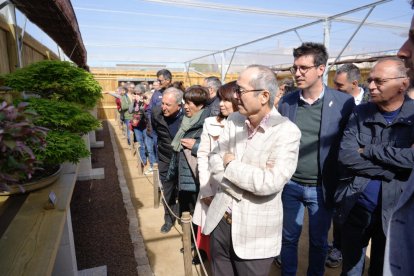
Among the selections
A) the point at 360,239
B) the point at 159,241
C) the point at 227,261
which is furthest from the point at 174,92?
the point at 360,239

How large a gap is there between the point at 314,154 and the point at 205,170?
1.06 metres

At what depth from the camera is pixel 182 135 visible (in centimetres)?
346

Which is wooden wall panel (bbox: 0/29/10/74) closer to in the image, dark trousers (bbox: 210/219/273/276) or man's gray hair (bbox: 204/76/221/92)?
man's gray hair (bbox: 204/76/221/92)

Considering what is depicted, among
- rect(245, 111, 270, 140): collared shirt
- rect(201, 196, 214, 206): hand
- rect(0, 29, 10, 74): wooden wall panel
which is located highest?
rect(0, 29, 10, 74): wooden wall panel

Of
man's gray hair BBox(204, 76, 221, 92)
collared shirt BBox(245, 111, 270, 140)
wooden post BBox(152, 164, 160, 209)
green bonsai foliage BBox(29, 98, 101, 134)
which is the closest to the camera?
collared shirt BBox(245, 111, 270, 140)

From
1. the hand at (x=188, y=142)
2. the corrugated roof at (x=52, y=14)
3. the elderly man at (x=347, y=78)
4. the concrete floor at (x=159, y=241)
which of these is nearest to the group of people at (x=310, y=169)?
the hand at (x=188, y=142)

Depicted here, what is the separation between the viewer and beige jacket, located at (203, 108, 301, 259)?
5.73 ft

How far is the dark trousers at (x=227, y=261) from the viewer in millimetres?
1936

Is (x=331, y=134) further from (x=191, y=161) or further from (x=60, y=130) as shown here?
(x=60, y=130)

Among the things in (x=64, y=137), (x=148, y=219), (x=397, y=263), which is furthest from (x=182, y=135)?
(x=397, y=263)

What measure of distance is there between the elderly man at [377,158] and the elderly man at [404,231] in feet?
3.24

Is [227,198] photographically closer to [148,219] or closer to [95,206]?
[148,219]

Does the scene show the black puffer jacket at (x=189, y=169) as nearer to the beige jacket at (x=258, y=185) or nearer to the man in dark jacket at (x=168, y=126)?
the man in dark jacket at (x=168, y=126)

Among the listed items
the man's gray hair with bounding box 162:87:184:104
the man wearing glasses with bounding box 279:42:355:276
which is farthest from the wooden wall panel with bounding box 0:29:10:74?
the man wearing glasses with bounding box 279:42:355:276
